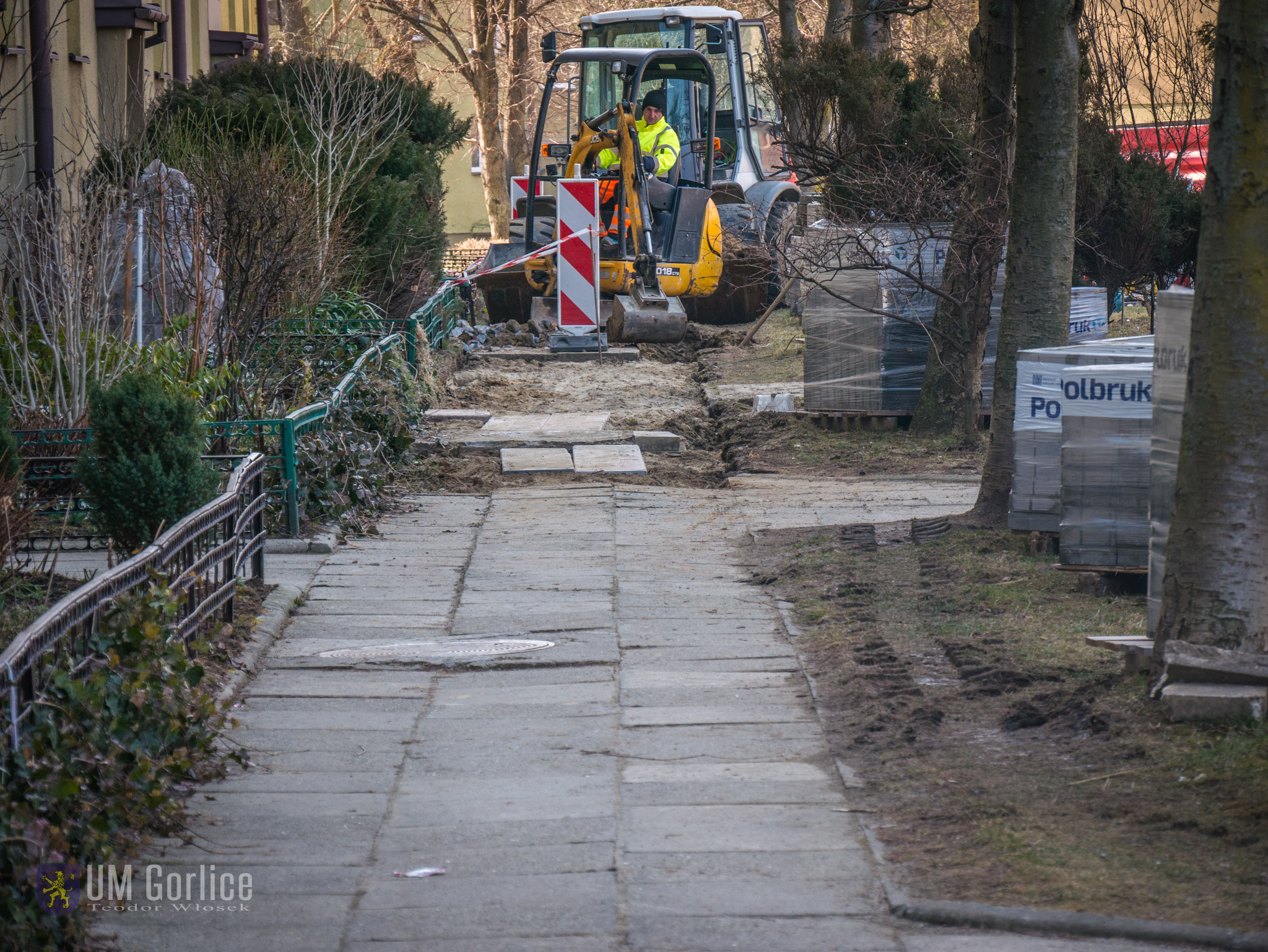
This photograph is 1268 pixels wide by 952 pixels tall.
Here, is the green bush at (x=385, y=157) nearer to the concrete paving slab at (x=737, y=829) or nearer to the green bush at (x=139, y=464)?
the green bush at (x=139, y=464)

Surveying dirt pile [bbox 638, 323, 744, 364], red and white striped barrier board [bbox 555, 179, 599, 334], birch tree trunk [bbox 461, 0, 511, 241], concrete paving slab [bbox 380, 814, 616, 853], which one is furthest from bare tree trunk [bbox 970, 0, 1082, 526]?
birch tree trunk [bbox 461, 0, 511, 241]

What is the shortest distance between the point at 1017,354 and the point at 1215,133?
3092mm

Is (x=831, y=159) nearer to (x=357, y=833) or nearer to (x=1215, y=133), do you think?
(x=1215, y=133)

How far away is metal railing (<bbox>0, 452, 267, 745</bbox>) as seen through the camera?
3982 millimetres

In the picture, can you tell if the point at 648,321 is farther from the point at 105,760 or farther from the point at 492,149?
the point at 492,149

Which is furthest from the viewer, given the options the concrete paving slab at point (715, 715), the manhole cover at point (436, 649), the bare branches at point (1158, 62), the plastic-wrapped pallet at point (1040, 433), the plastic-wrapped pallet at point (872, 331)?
the bare branches at point (1158, 62)

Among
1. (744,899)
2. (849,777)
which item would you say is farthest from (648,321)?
(744,899)

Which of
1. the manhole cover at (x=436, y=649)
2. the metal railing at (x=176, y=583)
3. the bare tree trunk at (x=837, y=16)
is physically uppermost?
the bare tree trunk at (x=837, y=16)

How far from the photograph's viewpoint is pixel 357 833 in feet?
14.8

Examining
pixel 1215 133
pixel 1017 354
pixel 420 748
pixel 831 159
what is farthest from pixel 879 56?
pixel 420 748

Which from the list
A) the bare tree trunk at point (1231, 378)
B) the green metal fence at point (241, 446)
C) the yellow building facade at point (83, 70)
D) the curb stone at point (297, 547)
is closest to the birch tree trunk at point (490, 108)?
the yellow building facade at point (83, 70)

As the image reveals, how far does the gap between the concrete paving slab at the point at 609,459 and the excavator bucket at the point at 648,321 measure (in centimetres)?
561

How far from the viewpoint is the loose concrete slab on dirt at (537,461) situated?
11508mm

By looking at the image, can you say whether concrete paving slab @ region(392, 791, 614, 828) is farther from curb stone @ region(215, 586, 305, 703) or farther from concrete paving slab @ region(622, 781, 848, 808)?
curb stone @ region(215, 586, 305, 703)
